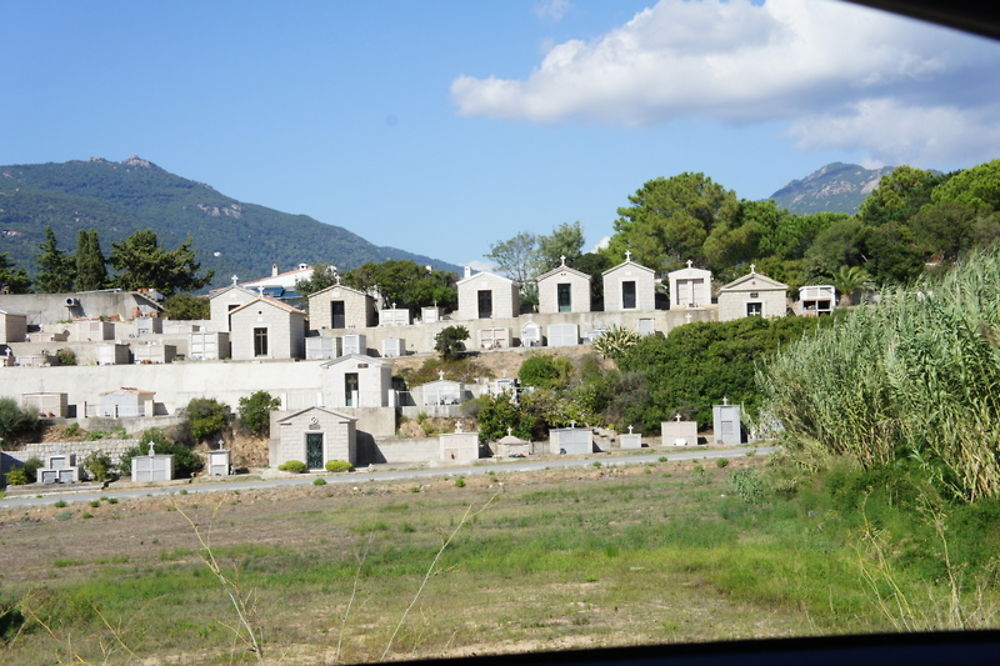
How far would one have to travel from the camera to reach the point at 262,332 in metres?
50.6

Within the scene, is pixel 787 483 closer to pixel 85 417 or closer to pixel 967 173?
pixel 85 417

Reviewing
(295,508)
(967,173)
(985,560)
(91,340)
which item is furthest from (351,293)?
(985,560)

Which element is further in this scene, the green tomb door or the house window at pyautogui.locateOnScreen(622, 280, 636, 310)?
the house window at pyautogui.locateOnScreen(622, 280, 636, 310)

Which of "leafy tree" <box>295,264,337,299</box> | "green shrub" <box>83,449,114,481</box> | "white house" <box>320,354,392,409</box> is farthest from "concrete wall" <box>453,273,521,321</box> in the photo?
"leafy tree" <box>295,264,337,299</box>

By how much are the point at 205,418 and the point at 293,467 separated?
621cm

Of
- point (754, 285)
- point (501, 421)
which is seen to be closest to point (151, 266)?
point (501, 421)

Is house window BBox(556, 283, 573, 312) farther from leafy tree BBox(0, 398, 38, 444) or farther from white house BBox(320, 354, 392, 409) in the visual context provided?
leafy tree BBox(0, 398, 38, 444)

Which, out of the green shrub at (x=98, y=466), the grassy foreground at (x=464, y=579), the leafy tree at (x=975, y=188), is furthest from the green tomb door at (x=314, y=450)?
the leafy tree at (x=975, y=188)

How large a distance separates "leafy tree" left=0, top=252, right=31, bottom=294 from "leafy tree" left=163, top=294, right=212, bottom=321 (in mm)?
20085

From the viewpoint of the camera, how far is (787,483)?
21.8 meters

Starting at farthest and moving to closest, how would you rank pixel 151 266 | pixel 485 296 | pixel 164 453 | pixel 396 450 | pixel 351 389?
1. pixel 151 266
2. pixel 485 296
3. pixel 351 389
4. pixel 396 450
5. pixel 164 453

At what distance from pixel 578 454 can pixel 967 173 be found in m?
41.7

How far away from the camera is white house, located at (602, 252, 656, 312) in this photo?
53469 millimetres

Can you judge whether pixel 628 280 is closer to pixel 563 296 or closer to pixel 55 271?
pixel 563 296
